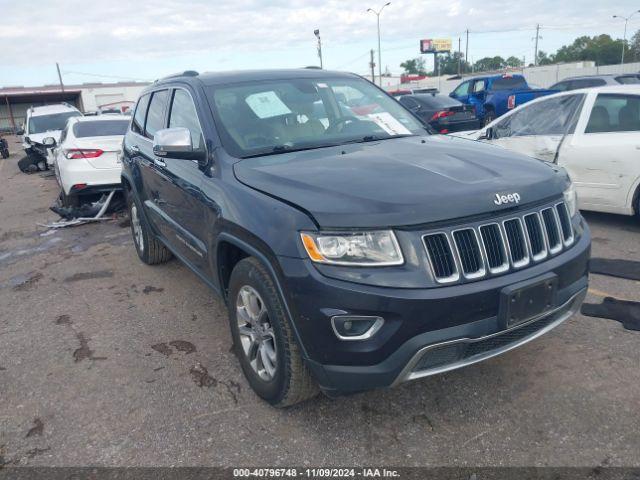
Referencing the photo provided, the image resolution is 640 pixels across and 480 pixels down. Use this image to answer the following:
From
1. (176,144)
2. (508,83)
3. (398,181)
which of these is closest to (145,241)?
(176,144)

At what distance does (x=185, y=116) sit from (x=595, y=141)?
444 cm

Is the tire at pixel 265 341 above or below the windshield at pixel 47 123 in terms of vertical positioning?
below

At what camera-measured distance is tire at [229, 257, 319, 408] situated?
2.67 meters

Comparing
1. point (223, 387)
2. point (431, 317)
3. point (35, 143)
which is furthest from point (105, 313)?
point (35, 143)

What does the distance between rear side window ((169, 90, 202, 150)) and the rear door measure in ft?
14.2

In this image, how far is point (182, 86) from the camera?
409 cm

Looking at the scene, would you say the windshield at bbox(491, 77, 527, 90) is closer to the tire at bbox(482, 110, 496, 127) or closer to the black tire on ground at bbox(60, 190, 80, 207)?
the tire at bbox(482, 110, 496, 127)

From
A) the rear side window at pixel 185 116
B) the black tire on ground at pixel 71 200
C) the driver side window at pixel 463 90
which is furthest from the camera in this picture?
the driver side window at pixel 463 90

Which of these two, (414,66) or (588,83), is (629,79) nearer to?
(588,83)

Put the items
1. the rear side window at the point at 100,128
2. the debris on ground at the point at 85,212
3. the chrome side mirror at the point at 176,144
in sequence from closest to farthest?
the chrome side mirror at the point at 176,144 < the debris on ground at the point at 85,212 < the rear side window at the point at 100,128

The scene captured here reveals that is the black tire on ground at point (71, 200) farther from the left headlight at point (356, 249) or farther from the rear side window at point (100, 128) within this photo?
the left headlight at point (356, 249)

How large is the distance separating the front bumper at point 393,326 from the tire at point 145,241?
3258mm

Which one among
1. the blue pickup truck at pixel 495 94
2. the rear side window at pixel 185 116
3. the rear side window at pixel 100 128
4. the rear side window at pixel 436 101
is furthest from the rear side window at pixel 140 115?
the blue pickup truck at pixel 495 94

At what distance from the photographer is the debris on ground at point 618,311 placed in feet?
12.5
